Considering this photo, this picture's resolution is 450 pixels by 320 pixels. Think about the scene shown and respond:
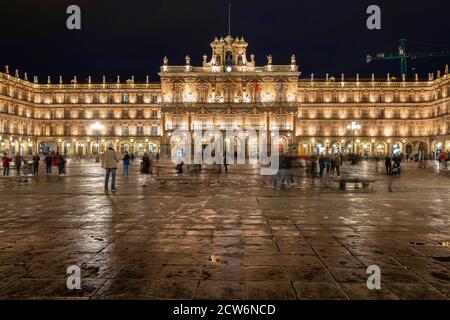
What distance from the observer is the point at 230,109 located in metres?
78.0

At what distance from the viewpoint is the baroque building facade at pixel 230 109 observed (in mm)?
77562

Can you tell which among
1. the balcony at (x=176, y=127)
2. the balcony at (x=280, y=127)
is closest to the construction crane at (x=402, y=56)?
the balcony at (x=280, y=127)

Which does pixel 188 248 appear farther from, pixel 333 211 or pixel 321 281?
pixel 333 211

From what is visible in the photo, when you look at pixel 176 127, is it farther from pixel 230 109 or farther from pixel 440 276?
pixel 440 276

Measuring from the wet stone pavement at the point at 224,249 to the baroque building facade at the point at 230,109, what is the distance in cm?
6566

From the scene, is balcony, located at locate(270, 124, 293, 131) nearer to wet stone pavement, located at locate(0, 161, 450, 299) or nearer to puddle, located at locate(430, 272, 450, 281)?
wet stone pavement, located at locate(0, 161, 450, 299)

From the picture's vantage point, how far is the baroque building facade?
254ft

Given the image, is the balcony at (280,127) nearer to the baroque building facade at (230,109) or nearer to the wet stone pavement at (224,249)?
the baroque building facade at (230,109)

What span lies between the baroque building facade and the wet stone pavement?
215 ft

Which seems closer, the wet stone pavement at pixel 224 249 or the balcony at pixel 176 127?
the wet stone pavement at pixel 224 249

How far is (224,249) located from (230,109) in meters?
72.1
